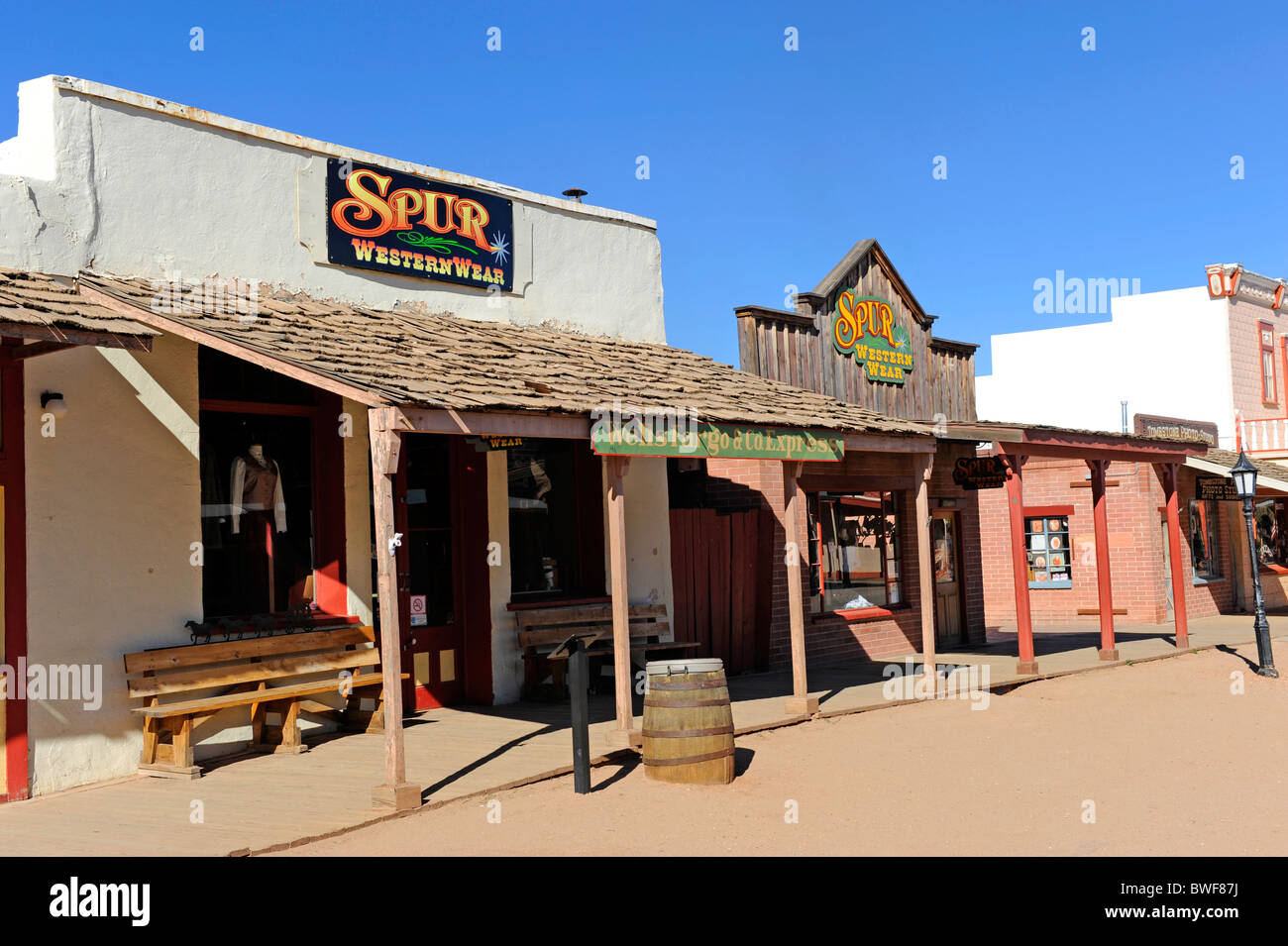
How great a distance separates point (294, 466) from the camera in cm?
1027

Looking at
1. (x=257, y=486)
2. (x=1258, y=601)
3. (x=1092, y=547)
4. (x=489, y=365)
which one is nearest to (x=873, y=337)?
(x=1258, y=601)

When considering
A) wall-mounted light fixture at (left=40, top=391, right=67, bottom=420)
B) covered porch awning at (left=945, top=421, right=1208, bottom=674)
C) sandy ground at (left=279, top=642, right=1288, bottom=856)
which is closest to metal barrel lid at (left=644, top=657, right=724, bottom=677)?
sandy ground at (left=279, top=642, right=1288, bottom=856)

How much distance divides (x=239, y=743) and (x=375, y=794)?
2.52 meters

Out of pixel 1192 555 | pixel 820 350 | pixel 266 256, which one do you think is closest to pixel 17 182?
pixel 266 256

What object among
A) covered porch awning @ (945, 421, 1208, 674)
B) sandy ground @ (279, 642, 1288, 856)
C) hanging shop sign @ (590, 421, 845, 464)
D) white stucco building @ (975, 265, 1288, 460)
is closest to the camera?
sandy ground @ (279, 642, 1288, 856)

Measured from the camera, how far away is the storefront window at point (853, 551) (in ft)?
52.2

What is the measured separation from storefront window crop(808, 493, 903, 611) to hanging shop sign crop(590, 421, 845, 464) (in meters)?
5.02

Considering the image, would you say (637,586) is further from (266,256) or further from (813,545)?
(266,256)

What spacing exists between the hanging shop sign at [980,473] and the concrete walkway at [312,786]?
3.96 meters

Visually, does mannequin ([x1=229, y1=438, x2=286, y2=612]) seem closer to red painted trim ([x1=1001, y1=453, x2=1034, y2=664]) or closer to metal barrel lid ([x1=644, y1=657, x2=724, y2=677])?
metal barrel lid ([x1=644, y1=657, x2=724, y2=677])

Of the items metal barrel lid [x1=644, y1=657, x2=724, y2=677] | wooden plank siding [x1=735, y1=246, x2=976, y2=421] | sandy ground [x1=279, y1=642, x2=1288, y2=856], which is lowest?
A: sandy ground [x1=279, y1=642, x2=1288, y2=856]

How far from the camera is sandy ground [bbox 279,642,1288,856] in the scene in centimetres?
664

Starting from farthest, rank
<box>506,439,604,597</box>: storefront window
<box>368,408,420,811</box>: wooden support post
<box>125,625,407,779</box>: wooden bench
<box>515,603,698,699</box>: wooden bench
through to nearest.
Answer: <box>506,439,604,597</box>: storefront window
<box>515,603,698,699</box>: wooden bench
<box>125,625,407,779</box>: wooden bench
<box>368,408,420,811</box>: wooden support post

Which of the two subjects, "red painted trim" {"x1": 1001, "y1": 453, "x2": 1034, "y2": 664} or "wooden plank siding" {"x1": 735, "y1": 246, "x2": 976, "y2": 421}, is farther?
"wooden plank siding" {"x1": 735, "y1": 246, "x2": 976, "y2": 421}
